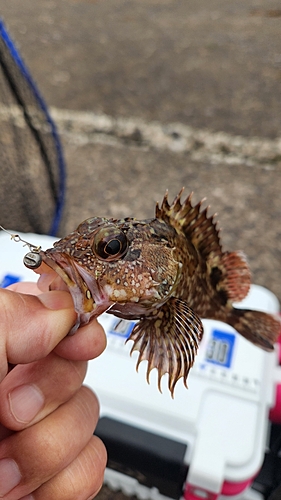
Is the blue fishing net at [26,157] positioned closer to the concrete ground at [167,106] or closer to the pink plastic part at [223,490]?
the concrete ground at [167,106]

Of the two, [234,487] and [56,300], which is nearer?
[56,300]

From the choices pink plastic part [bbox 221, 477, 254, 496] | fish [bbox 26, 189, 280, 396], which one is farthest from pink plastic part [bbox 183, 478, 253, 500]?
fish [bbox 26, 189, 280, 396]

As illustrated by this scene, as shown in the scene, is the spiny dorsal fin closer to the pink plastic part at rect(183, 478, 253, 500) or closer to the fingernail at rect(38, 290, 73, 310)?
the fingernail at rect(38, 290, 73, 310)

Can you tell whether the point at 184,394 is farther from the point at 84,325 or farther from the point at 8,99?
the point at 8,99

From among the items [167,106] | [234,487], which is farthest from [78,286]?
[167,106]

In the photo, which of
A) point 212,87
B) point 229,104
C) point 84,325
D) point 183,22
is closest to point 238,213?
point 229,104

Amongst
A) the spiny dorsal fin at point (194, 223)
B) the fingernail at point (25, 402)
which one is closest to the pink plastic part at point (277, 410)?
the spiny dorsal fin at point (194, 223)

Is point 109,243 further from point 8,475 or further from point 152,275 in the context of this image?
point 8,475
